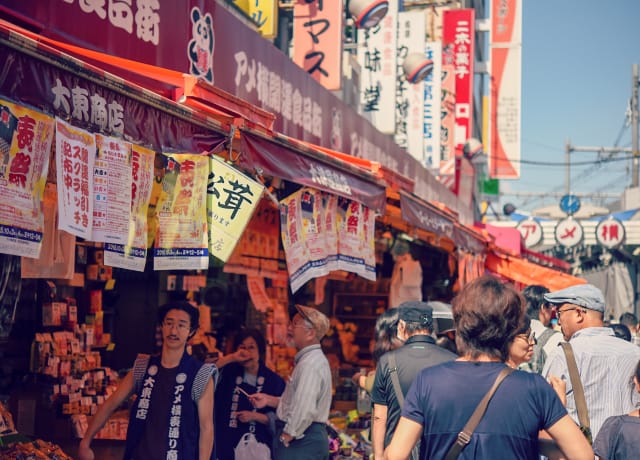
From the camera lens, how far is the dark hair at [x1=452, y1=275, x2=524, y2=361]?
3.43m

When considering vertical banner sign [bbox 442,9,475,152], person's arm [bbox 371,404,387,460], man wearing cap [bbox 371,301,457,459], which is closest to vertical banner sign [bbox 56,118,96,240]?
man wearing cap [bbox 371,301,457,459]

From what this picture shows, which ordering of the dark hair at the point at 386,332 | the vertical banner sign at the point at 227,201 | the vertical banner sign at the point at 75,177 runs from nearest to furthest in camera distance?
the vertical banner sign at the point at 75,177
the vertical banner sign at the point at 227,201
the dark hair at the point at 386,332

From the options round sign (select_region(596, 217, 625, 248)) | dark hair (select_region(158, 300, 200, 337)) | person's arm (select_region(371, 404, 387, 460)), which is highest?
round sign (select_region(596, 217, 625, 248))

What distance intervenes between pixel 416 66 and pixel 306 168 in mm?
11552

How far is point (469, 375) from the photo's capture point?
3379 millimetres

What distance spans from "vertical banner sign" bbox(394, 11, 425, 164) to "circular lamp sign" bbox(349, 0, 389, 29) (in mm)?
5280

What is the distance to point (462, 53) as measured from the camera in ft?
75.7

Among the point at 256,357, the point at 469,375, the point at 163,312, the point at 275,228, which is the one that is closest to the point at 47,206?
the point at 163,312

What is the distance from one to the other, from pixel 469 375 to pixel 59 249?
3.21 meters

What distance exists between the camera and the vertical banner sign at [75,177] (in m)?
4.09

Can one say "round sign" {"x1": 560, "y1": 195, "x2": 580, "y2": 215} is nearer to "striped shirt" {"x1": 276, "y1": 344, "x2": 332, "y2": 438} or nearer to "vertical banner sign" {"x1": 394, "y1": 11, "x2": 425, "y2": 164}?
"vertical banner sign" {"x1": 394, "y1": 11, "x2": 425, "y2": 164}

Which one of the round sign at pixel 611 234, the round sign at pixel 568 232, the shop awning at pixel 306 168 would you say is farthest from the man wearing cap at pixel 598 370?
the round sign at pixel 568 232

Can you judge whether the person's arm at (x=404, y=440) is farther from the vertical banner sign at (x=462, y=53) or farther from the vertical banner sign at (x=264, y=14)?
the vertical banner sign at (x=462, y=53)

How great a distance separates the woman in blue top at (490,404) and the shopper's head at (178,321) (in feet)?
7.41
